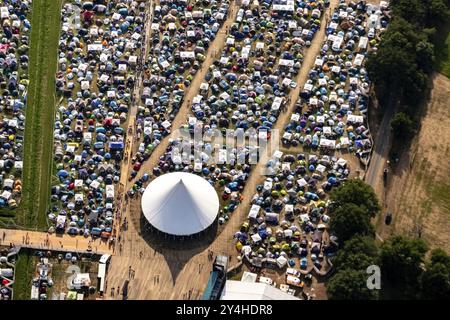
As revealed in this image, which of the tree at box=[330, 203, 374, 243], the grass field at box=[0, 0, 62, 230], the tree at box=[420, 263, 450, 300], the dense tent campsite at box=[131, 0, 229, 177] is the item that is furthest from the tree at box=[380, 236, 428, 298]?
the grass field at box=[0, 0, 62, 230]

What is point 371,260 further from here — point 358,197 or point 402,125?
point 402,125

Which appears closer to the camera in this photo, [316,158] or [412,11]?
[316,158]

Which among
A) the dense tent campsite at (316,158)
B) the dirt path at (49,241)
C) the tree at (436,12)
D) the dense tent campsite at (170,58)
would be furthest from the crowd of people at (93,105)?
the tree at (436,12)

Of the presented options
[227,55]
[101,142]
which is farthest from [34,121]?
[227,55]

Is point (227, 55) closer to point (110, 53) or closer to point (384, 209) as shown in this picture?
point (110, 53)

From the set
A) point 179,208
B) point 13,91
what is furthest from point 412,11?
point 13,91

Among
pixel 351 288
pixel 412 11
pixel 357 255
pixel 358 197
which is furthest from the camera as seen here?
pixel 412 11

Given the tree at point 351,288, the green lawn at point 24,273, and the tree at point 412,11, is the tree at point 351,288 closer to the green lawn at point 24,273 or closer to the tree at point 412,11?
the green lawn at point 24,273
